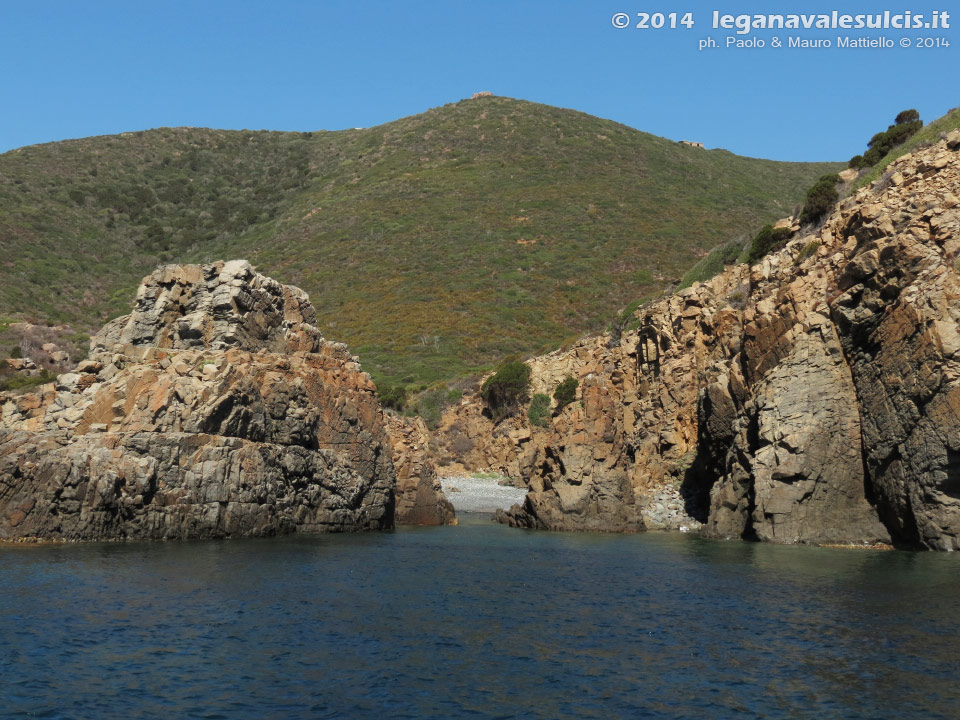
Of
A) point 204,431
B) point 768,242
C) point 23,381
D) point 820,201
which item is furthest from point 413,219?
point 204,431

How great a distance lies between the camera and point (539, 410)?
8288 centimetres

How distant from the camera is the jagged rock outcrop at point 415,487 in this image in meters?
57.1

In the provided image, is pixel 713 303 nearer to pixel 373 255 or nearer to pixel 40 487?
pixel 40 487

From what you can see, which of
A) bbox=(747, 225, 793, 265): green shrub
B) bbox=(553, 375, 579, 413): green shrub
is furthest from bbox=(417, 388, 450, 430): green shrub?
bbox=(747, 225, 793, 265): green shrub

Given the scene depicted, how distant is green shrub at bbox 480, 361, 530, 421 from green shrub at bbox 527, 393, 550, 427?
1.43 metres

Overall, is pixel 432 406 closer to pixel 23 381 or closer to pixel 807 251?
pixel 23 381

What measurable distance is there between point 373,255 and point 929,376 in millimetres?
103547

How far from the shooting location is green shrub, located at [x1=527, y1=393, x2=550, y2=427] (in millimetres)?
82125

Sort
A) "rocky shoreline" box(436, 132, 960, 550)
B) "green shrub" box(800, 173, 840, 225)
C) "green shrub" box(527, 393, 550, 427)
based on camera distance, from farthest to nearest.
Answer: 1. "green shrub" box(527, 393, 550, 427)
2. "green shrub" box(800, 173, 840, 225)
3. "rocky shoreline" box(436, 132, 960, 550)

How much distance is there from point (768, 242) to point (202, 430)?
45.8 m

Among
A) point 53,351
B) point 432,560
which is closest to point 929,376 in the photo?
point 432,560

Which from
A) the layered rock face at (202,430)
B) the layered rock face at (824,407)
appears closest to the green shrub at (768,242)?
the layered rock face at (824,407)

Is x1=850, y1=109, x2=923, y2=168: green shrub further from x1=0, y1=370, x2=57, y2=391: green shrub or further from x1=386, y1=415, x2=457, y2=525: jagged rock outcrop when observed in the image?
x1=0, y1=370, x2=57, y2=391: green shrub

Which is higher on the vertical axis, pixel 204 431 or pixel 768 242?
pixel 768 242
